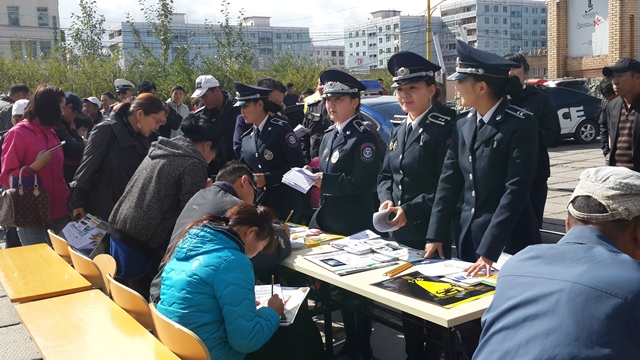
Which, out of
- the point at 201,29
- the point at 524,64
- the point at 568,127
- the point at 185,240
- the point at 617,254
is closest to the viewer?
the point at 617,254

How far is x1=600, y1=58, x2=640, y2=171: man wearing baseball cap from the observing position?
5055 mm

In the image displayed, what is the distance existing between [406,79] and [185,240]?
1.69 meters

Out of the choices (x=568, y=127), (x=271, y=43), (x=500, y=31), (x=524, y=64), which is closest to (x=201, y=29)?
(x=271, y=43)

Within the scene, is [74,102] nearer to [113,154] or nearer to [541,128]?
[113,154]

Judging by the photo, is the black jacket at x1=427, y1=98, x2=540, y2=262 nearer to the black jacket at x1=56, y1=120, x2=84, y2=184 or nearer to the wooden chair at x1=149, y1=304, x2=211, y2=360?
the wooden chair at x1=149, y1=304, x2=211, y2=360

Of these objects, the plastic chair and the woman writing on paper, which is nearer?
the woman writing on paper

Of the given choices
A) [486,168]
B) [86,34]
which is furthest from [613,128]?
[86,34]

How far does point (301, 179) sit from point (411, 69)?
0.97 m

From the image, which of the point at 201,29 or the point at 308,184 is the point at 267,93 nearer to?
the point at 308,184

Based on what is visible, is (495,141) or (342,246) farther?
(342,246)

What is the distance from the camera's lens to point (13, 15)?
69.9 m

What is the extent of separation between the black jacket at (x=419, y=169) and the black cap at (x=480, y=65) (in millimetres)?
521

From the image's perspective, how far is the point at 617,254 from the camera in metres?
1.52

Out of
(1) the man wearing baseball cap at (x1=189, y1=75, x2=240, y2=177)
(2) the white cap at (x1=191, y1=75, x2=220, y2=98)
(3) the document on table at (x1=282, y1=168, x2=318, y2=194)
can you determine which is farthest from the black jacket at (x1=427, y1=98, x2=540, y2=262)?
(2) the white cap at (x1=191, y1=75, x2=220, y2=98)
